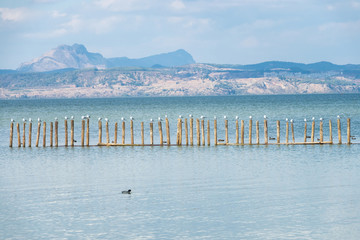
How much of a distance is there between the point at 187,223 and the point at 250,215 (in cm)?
276

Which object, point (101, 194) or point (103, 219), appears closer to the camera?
point (103, 219)

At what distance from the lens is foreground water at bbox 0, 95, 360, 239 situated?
78.9ft

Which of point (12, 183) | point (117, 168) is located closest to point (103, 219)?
point (12, 183)

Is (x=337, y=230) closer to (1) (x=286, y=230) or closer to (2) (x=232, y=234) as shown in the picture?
(1) (x=286, y=230)

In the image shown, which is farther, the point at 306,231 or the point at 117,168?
the point at 117,168

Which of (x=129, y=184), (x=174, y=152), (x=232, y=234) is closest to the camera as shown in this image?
(x=232, y=234)

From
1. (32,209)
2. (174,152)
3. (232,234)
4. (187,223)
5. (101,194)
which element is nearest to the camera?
(232,234)

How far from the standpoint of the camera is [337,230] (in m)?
23.5

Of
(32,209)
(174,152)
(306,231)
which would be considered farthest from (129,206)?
(174,152)

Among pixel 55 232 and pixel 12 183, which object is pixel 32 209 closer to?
pixel 55 232

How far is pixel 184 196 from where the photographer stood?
30.1 metres

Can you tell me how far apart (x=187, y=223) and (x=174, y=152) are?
24790 millimetres

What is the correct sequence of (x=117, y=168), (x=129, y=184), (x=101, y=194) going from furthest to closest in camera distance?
(x=117, y=168), (x=129, y=184), (x=101, y=194)

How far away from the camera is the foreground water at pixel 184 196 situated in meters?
24.1
